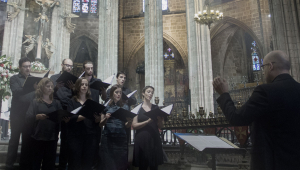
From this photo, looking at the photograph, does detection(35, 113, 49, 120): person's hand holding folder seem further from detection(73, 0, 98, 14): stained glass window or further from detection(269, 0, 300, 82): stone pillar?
detection(73, 0, 98, 14): stained glass window

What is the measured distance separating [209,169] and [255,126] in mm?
2490

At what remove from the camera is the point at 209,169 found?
14.0 feet

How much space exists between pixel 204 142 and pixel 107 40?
38.3 feet

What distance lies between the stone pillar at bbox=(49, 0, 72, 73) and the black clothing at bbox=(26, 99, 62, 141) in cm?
981

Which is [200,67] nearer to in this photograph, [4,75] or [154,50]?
[154,50]

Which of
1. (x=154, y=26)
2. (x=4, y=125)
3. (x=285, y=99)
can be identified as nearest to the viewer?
(x=285, y=99)

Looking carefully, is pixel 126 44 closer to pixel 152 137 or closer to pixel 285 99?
pixel 152 137

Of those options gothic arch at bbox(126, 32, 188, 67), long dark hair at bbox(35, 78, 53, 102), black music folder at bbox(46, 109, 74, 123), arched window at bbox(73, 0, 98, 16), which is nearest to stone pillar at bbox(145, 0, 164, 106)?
gothic arch at bbox(126, 32, 188, 67)

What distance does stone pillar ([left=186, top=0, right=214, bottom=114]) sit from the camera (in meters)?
10.9

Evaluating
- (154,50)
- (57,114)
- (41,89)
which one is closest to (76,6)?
(154,50)

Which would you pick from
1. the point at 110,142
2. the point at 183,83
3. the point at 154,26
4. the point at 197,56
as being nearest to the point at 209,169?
the point at 110,142

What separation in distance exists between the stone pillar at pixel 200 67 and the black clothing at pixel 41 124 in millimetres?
8125

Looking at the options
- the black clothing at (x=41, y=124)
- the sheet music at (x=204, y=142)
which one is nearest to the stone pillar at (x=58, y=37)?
the black clothing at (x=41, y=124)

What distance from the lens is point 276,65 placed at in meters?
2.08
